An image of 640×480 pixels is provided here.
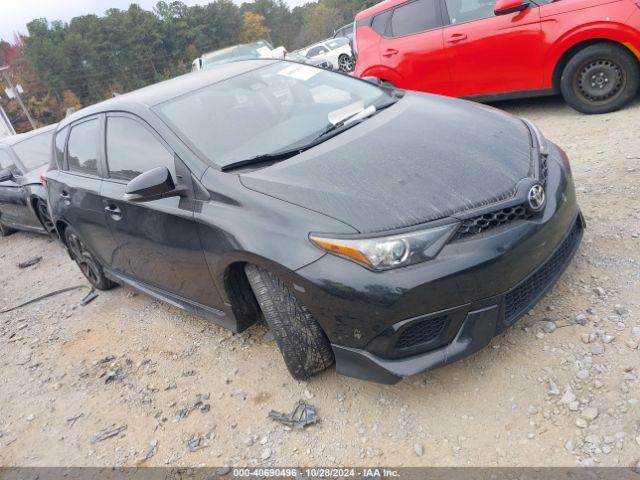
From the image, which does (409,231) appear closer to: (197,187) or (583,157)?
(197,187)

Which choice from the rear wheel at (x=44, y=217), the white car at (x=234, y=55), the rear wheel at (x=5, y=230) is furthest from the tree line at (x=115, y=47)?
the rear wheel at (x=44, y=217)

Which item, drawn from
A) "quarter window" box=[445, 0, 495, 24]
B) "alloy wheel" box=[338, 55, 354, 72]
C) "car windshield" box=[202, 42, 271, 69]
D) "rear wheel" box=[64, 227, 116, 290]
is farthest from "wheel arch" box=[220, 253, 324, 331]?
"alloy wheel" box=[338, 55, 354, 72]

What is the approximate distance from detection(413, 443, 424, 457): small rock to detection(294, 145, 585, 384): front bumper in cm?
29

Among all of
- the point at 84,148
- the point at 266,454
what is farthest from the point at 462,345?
the point at 84,148

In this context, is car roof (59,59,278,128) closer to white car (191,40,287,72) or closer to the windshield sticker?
the windshield sticker

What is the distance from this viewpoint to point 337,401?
8.36ft

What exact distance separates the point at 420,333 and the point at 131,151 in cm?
218

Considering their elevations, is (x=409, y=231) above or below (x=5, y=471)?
above

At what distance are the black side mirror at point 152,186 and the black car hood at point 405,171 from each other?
44cm

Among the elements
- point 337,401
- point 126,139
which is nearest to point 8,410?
point 126,139

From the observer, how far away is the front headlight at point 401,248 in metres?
2.09

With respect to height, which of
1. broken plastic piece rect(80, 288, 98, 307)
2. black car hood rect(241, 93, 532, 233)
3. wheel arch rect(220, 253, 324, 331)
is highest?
black car hood rect(241, 93, 532, 233)

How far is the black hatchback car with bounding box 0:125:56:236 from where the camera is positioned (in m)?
6.05

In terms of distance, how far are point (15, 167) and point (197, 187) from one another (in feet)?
16.9
